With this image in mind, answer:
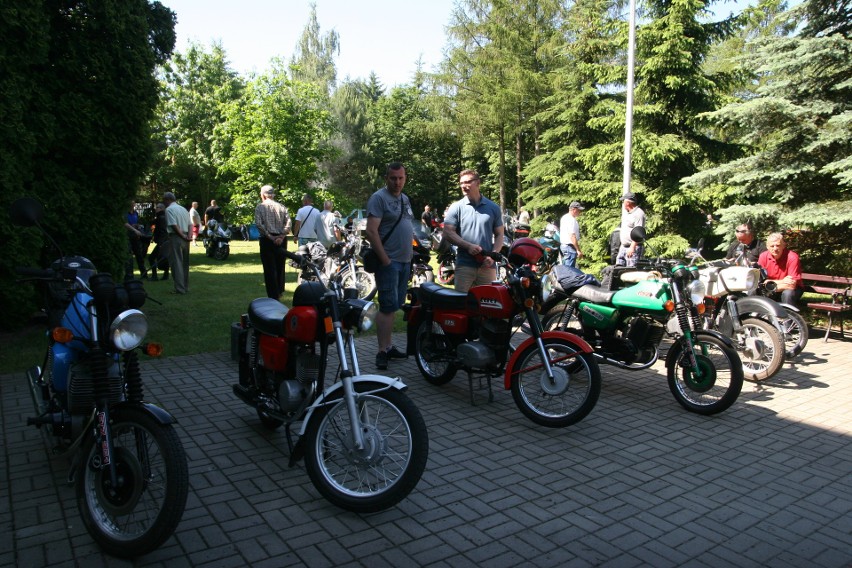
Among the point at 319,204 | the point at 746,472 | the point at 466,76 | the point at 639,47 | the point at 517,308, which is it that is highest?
the point at 466,76

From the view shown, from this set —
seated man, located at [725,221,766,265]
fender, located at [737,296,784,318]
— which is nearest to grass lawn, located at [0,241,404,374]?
fender, located at [737,296,784,318]

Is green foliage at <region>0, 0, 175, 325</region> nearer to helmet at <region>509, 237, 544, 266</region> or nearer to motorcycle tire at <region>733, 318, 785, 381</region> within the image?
helmet at <region>509, 237, 544, 266</region>

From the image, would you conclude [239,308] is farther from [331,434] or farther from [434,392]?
[331,434]

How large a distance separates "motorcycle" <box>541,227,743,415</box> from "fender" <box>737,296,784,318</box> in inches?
51.9

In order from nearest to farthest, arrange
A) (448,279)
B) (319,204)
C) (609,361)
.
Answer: (609,361) < (448,279) < (319,204)

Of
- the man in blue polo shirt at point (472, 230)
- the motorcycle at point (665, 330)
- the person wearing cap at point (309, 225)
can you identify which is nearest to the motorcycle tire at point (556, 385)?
the motorcycle at point (665, 330)

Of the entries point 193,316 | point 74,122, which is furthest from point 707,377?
point 74,122

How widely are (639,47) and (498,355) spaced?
44.6 ft

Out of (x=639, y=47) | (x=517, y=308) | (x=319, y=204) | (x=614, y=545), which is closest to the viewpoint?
(x=614, y=545)

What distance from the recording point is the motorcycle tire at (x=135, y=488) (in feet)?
9.99

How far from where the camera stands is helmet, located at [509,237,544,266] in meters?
5.69

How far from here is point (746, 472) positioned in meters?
4.47

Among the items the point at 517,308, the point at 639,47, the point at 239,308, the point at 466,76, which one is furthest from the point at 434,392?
the point at 466,76

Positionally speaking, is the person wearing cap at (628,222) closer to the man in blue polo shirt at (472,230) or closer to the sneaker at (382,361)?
the man in blue polo shirt at (472,230)
